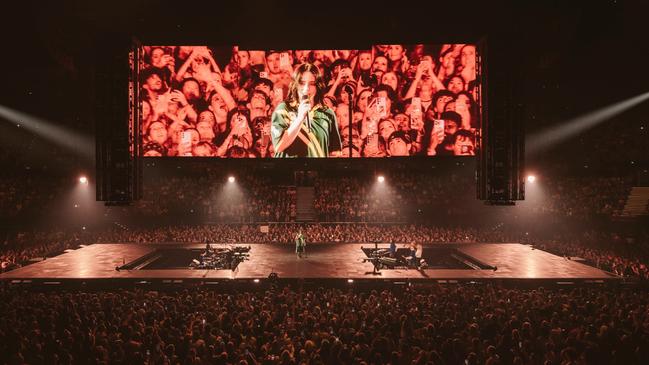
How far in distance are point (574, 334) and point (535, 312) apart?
4.61 feet

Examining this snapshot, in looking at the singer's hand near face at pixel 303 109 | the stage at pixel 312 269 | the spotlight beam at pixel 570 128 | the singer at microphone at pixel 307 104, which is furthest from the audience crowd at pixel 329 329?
the spotlight beam at pixel 570 128

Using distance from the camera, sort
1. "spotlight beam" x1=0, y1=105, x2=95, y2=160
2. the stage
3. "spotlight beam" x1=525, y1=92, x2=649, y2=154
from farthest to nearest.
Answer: "spotlight beam" x1=0, y1=105, x2=95, y2=160
"spotlight beam" x1=525, y1=92, x2=649, y2=154
the stage

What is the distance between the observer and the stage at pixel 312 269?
13.5 meters

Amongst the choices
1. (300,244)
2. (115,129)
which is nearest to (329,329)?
(300,244)

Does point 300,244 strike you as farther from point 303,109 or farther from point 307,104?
point 307,104

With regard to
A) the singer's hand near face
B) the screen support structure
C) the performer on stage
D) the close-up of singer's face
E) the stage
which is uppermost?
the close-up of singer's face

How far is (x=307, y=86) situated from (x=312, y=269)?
9.91 metres

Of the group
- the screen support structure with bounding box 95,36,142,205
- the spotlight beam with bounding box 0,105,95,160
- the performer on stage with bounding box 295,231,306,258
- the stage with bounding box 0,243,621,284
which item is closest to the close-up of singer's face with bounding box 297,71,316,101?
the performer on stage with bounding box 295,231,306,258

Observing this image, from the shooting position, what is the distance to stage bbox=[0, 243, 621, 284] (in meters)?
13.5

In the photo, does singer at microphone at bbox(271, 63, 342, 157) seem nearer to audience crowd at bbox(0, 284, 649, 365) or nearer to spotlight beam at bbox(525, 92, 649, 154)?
audience crowd at bbox(0, 284, 649, 365)

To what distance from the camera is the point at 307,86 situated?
2133cm

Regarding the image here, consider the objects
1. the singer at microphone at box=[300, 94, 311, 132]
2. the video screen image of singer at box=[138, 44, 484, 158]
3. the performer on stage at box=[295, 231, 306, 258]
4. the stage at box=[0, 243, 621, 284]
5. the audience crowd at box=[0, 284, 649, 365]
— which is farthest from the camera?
the singer at microphone at box=[300, 94, 311, 132]

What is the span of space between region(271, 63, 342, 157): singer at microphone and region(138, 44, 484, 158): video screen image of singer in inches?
1.9

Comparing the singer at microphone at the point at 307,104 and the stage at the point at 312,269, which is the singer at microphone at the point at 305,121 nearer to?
the singer at microphone at the point at 307,104
